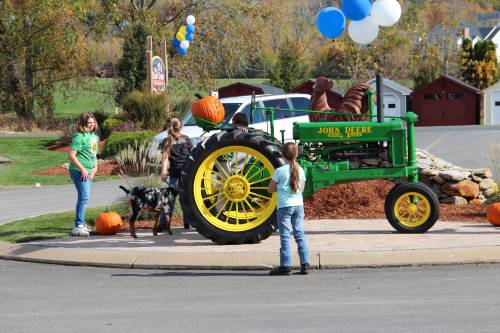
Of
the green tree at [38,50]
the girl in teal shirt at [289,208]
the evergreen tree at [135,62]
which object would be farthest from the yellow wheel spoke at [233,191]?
the green tree at [38,50]

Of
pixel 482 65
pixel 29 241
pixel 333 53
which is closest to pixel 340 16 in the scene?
pixel 29 241

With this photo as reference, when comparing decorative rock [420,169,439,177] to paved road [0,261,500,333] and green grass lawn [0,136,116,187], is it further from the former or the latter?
green grass lawn [0,136,116,187]

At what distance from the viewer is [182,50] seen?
37.3 m

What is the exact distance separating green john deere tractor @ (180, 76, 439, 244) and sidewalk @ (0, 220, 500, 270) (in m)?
0.26

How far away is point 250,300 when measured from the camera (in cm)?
839

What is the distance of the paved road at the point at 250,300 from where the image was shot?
7352mm

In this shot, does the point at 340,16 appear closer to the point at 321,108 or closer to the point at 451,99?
the point at 321,108

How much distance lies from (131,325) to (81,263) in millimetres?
3342

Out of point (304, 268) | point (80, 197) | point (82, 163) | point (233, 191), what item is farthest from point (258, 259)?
point (82, 163)

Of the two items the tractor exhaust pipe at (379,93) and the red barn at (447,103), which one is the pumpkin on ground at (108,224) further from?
the red barn at (447,103)

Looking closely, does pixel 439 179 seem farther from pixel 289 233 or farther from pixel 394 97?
pixel 394 97

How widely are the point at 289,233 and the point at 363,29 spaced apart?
8262 mm

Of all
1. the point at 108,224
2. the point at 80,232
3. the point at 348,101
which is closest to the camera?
the point at 80,232

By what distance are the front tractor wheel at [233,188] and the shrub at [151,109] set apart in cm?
1899
